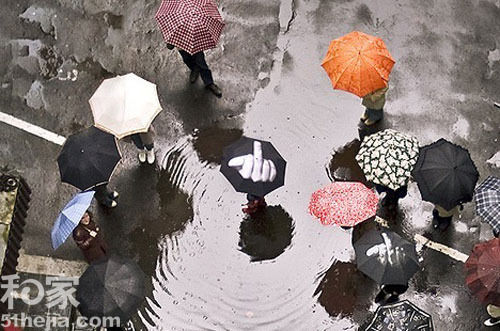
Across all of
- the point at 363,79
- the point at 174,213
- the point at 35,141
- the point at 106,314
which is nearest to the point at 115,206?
the point at 174,213

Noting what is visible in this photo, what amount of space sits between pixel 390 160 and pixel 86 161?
4.25 metres

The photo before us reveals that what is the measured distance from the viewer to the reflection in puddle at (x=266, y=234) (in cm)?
1145

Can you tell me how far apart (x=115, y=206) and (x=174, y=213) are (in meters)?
0.97

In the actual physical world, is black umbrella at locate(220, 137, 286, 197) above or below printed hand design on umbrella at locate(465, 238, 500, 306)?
above

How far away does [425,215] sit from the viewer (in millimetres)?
11594

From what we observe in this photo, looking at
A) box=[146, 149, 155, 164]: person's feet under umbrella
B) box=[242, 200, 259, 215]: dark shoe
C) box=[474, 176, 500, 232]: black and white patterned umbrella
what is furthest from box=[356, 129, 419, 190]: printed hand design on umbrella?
box=[146, 149, 155, 164]: person's feet under umbrella

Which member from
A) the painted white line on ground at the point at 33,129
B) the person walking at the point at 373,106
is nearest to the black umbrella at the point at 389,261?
the person walking at the point at 373,106

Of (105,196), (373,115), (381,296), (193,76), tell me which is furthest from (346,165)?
(105,196)

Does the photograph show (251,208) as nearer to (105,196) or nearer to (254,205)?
(254,205)

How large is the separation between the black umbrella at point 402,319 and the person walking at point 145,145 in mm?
4640

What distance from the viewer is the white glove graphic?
996 centimetres

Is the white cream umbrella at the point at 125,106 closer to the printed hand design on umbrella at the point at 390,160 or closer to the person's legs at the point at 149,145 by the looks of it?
the person's legs at the point at 149,145

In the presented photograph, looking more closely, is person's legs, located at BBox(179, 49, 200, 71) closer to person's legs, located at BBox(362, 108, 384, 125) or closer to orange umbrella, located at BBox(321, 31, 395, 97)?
orange umbrella, located at BBox(321, 31, 395, 97)

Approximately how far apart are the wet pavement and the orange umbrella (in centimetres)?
174
